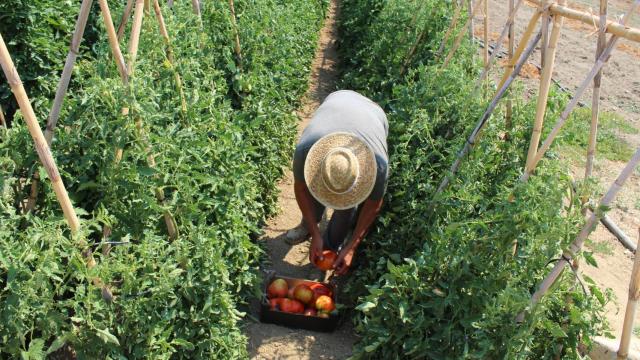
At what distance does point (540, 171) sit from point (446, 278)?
737 millimetres

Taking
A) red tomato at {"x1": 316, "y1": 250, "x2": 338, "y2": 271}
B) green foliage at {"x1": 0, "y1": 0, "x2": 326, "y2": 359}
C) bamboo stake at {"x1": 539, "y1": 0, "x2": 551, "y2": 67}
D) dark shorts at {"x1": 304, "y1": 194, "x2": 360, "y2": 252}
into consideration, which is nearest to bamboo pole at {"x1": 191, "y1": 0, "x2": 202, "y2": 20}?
green foliage at {"x1": 0, "y1": 0, "x2": 326, "y2": 359}

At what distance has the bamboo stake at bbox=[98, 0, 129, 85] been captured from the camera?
2490 mm

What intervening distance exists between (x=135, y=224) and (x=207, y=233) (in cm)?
38

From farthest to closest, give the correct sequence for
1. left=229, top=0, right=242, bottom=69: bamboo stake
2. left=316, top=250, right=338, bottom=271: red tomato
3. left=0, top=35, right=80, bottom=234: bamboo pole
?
left=229, top=0, right=242, bottom=69: bamboo stake < left=316, top=250, right=338, bottom=271: red tomato < left=0, top=35, right=80, bottom=234: bamboo pole

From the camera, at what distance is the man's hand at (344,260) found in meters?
3.61

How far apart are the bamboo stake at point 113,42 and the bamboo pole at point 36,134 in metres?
0.45

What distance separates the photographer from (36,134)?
2.11 meters

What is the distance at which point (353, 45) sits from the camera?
8156 millimetres

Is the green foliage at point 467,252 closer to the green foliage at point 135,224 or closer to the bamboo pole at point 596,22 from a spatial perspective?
the bamboo pole at point 596,22

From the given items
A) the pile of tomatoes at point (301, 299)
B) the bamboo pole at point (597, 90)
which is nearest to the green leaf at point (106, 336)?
the pile of tomatoes at point (301, 299)

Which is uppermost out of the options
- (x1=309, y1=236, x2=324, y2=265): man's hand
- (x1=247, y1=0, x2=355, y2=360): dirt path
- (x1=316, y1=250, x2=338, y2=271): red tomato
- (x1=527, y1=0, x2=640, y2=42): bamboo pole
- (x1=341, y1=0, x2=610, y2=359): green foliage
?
(x1=527, y1=0, x2=640, y2=42): bamboo pole

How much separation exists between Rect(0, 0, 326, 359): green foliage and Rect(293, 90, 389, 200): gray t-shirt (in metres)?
0.36

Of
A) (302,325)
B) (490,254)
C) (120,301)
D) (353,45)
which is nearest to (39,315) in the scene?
(120,301)

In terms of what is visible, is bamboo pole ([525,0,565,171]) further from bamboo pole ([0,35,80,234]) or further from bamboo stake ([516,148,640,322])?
bamboo pole ([0,35,80,234])
